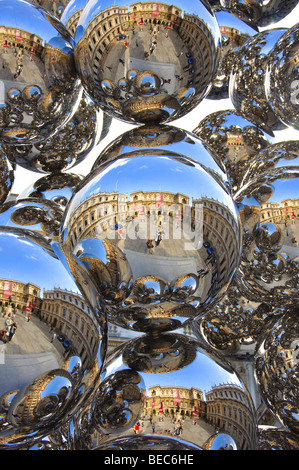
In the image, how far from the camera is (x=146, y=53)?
55 cm

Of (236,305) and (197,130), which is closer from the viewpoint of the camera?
(236,305)

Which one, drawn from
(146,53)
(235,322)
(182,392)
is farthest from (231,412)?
(146,53)

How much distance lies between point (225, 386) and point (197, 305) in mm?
111

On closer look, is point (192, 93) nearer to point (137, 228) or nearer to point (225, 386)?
point (137, 228)

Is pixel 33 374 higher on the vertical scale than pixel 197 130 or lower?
lower

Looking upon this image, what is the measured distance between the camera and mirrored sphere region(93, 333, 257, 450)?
0.55 meters

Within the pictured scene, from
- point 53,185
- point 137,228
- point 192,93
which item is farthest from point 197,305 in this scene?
point 53,185

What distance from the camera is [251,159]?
83 centimetres

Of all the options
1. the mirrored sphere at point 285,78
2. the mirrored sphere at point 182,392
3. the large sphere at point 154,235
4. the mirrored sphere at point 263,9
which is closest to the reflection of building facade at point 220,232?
the large sphere at point 154,235

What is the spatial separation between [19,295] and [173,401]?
0.69 feet

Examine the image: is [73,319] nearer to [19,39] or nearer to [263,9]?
[19,39]

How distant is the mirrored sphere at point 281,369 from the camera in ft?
2.03

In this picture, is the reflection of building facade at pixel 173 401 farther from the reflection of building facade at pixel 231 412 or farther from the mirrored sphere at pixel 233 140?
the mirrored sphere at pixel 233 140
